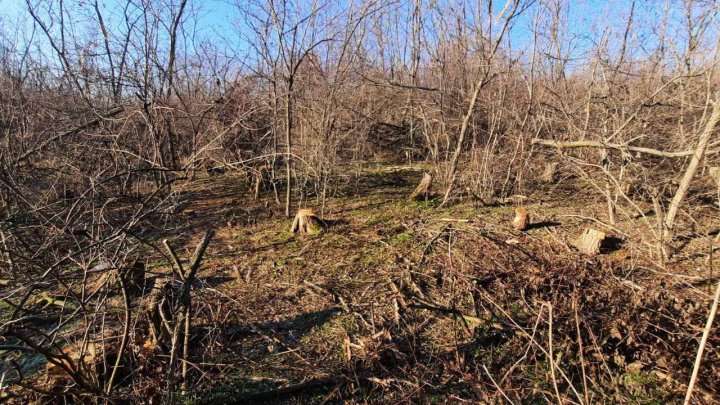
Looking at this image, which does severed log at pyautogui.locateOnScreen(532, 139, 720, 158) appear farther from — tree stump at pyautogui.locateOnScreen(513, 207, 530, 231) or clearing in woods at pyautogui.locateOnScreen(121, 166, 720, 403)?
tree stump at pyautogui.locateOnScreen(513, 207, 530, 231)

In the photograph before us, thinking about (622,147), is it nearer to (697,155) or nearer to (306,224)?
(697,155)

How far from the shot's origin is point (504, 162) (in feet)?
19.9

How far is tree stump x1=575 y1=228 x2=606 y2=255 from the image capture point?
4188 mm

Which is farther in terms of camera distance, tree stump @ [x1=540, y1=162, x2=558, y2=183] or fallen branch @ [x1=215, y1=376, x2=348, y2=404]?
tree stump @ [x1=540, y1=162, x2=558, y2=183]

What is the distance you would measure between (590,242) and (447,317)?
1.97 m

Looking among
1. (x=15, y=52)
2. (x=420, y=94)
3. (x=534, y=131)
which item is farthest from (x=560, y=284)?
(x=15, y=52)

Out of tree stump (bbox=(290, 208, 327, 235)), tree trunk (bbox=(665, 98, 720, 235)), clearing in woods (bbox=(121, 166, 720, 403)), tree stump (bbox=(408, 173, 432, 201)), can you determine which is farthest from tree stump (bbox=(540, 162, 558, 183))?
tree stump (bbox=(290, 208, 327, 235))

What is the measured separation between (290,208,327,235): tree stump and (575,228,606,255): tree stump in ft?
9.93

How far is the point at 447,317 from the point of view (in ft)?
11.1

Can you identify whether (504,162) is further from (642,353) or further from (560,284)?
(642,353)

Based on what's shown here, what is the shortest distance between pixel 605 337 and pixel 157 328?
10.7 ft

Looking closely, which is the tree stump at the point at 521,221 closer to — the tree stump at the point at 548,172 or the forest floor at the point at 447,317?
the forest floor at the point at 447,317

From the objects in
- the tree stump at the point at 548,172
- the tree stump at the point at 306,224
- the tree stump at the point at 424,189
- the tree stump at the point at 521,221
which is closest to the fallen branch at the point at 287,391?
the tree stump at the point at 306,224

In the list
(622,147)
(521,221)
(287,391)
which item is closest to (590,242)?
(521,221)
